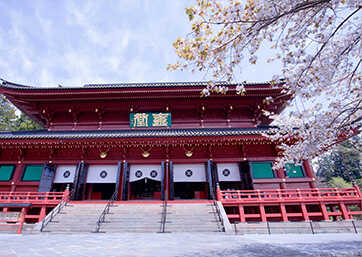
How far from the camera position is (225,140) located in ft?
36.7

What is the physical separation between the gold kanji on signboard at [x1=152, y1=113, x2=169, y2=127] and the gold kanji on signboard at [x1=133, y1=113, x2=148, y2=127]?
62cm

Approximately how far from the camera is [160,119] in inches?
561

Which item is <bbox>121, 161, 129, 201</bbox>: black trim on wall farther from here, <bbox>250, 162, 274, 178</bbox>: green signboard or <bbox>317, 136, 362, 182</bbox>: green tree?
<bbox>317, 136, 362, 182</bbox>: green tree

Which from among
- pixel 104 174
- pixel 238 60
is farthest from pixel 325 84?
pixel 104 174

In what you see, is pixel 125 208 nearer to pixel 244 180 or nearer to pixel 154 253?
pixel 154 253

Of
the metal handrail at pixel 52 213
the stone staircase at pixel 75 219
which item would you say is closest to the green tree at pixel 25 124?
the metal handrail at pixel 52 213

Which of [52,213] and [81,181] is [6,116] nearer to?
[81,181]

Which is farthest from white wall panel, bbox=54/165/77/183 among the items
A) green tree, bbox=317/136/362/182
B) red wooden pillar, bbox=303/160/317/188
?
green tree, bbox=317/136/362/182

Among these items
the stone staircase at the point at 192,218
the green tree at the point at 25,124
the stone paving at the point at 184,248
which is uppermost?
the green tree at the point at 25,124

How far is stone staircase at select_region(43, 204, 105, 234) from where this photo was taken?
8.28 m

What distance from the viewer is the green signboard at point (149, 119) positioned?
46.2ft

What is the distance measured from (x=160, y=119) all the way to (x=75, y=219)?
8.14m

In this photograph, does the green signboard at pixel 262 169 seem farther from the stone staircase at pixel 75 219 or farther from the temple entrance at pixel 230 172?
the stone staircase at pixel 75 219

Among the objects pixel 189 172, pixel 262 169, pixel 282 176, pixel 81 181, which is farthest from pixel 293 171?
pixel 81 181
